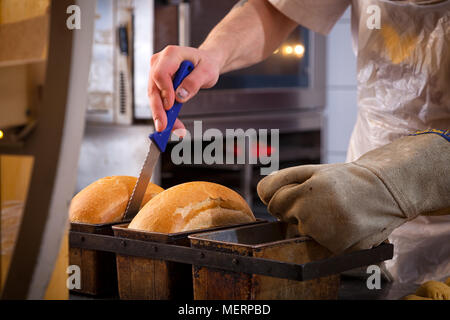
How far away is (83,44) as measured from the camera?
551 mm

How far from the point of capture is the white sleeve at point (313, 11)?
5.37 feet

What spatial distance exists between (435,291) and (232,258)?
0.34 meters

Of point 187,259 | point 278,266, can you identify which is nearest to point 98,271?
point 187,259

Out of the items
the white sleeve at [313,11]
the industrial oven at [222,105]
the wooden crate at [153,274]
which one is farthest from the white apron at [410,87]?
the industrial oven at [222,105]

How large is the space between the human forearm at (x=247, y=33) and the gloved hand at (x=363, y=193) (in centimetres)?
68

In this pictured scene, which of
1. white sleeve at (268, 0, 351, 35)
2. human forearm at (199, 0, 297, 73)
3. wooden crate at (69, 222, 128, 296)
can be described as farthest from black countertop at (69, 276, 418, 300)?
white sleeve at (268, 0, 351, 35)

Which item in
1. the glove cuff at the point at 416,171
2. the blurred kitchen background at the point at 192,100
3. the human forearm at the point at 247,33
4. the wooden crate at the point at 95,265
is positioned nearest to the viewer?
the glove cuff at the point at 416,171

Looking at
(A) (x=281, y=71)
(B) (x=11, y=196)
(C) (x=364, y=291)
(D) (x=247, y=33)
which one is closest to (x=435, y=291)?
(C) (x=364, y=291)

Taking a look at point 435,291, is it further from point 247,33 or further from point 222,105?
point 222,105

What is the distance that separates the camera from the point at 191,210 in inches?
39.2

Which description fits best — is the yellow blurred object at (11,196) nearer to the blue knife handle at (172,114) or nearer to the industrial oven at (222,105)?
the blue knife handle at (172,114)

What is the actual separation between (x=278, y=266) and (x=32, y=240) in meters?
0.34

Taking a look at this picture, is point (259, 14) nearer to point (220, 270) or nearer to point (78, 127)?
point (220, 270)

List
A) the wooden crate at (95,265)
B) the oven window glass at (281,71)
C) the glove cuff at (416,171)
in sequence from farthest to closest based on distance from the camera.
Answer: the oven window glass at (281,71), the wooden crate at (95,265), the glove cuff at (416,171)
